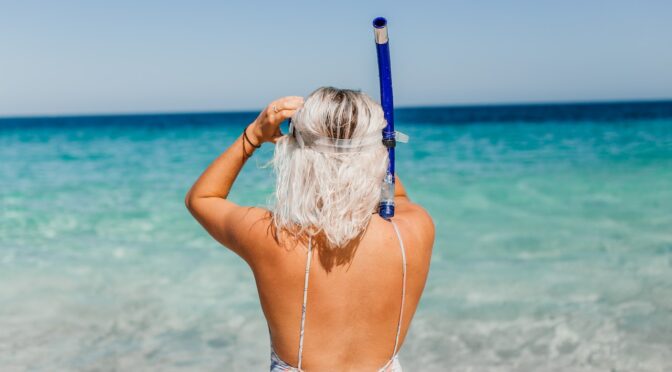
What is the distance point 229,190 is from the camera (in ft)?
5.74

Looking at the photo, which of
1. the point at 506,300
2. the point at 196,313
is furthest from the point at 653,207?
the point at 196,313

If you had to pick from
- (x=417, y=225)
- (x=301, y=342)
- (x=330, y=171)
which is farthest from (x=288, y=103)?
(x=301, y=342)

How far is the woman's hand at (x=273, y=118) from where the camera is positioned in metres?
1.67

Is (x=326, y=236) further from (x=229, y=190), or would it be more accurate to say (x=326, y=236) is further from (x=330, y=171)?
(x=229, y=190)

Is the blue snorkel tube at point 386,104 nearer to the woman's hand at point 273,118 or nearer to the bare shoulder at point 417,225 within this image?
the bare shoulder at point 417,225

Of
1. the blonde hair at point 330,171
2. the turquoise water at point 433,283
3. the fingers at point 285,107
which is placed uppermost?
the fingers at point 285,107

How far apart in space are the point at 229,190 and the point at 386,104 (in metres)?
0.48

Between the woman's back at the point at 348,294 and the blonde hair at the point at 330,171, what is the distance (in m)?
0.08

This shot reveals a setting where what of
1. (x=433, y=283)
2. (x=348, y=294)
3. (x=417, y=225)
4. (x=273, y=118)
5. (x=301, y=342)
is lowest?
(x=433, y=283)

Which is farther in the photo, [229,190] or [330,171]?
[229,190]

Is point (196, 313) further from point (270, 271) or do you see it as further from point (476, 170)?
point (476, 170)

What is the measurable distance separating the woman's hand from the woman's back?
0.98 feet

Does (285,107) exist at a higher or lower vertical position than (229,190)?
higher

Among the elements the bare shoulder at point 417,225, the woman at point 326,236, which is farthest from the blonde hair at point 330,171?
the bare shoulder at point 417,225
